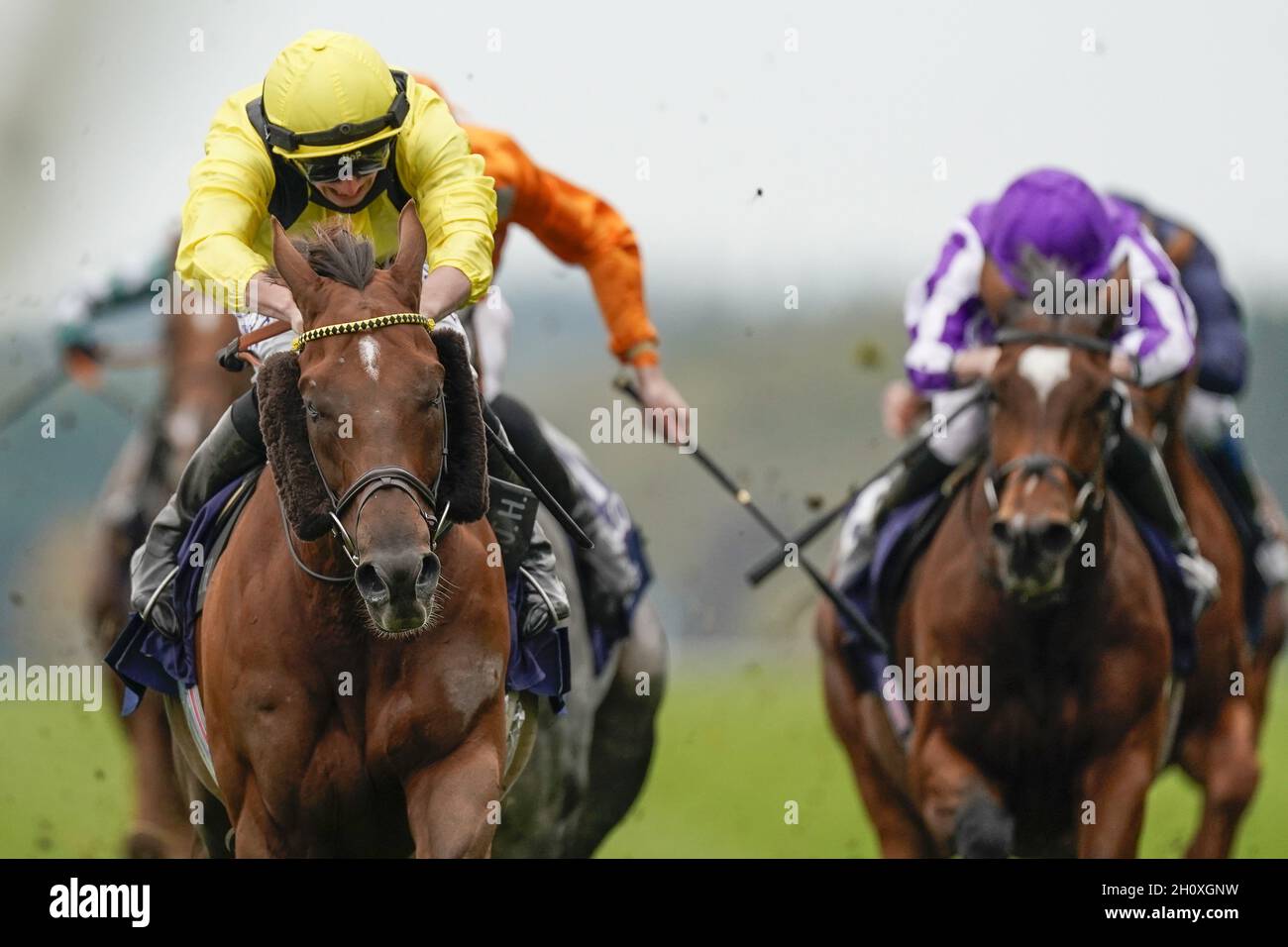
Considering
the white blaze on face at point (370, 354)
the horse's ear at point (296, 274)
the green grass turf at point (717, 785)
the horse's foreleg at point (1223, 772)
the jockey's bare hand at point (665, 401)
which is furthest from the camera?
the green grass turf at point (717, 785)

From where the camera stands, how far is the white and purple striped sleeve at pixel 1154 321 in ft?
17.0

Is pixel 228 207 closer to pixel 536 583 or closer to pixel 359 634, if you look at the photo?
pixel 359 634

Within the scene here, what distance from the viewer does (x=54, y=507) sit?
9688 millimetres

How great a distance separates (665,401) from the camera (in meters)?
5.01

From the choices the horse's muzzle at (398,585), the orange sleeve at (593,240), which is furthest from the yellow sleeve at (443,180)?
the orange sleeve at (593,240)

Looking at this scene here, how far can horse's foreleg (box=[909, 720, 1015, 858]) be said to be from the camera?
472 cm

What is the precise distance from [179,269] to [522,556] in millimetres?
818

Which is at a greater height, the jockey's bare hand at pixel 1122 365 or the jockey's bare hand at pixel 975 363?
the jockey's bare hand at pixel 975 363

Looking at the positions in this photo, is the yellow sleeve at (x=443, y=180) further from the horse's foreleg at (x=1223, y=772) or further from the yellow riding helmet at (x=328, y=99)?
the horse's foreleg at (x=1223, y=772)

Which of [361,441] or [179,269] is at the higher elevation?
[179,269]

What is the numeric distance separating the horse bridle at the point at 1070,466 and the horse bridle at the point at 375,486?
154cm

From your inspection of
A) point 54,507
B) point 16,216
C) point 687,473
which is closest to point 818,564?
point 687,473

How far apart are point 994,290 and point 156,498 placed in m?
2.42
